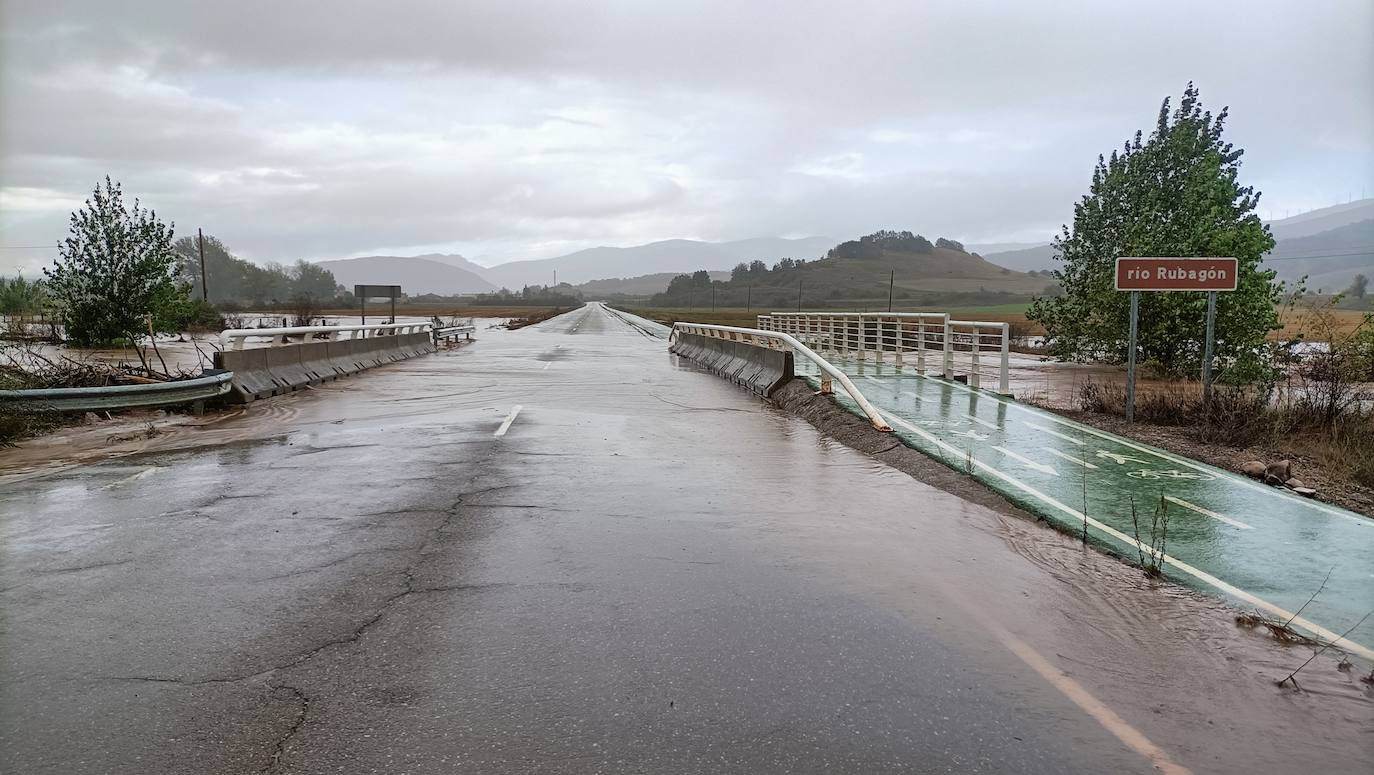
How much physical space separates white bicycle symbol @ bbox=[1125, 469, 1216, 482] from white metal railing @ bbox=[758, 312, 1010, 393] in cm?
627

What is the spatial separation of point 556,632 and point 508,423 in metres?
8.24

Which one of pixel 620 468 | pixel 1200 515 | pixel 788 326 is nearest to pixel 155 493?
pixel 620 468

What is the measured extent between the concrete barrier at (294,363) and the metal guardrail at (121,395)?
711 millimetres

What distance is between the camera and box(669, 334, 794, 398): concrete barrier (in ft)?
58.8

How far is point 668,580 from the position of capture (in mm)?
5684

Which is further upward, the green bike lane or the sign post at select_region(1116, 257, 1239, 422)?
the sign post at select_region(1116, 257, 1239, 422)

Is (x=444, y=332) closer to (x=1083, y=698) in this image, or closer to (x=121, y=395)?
(x=121, y=395)

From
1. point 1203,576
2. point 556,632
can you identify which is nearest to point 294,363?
point 556,632

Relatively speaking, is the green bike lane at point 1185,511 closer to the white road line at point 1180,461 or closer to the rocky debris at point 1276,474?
the white road line at point 1180,461

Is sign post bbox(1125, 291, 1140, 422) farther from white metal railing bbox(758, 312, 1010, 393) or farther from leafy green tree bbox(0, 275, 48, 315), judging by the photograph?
leafy green tree bbox(0, 275, 48, 315)

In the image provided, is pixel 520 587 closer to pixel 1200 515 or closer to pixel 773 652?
pixel 773 652

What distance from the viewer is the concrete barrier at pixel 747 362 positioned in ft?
58.8

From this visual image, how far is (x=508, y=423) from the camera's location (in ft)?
41.7

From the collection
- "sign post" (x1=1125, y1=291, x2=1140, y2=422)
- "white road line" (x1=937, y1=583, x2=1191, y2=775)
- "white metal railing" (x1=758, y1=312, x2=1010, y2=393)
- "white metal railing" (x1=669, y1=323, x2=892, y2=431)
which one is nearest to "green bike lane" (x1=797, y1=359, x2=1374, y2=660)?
"white metal railing" (x1=669, y1=323, x2=892, y2=431)
